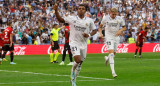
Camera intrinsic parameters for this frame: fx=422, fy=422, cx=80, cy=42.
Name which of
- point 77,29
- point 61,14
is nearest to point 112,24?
point 77,29

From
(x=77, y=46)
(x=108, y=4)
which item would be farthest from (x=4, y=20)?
(x=77, y=46)

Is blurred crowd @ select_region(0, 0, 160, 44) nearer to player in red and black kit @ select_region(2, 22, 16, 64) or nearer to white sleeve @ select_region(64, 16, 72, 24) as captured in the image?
player in red and black kit @ select_region(2, 22, 16, 64)

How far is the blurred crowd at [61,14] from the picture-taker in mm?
41031

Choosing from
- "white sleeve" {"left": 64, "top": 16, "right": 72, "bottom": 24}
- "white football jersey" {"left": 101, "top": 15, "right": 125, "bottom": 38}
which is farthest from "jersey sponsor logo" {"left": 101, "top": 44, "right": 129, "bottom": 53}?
"white sleeve" {"left": 64, "top": 16, "right": 72, "bottom": 24}

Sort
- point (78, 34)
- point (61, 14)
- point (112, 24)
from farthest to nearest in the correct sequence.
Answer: point (61, 14)
point (112, 24)
point (78, 34)


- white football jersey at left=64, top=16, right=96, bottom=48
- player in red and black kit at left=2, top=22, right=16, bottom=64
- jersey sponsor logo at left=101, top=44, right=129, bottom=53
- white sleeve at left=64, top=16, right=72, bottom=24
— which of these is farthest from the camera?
jersey sponsor logo at left=101, top=44, right=129, bottom=53

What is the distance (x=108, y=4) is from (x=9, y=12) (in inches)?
516

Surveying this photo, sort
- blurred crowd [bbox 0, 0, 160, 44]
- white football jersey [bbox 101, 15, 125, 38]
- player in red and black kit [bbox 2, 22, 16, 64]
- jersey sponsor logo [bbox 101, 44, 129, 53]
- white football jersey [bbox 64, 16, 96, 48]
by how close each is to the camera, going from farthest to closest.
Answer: jersey sponsor logo [bbox 101, 44, 129, 53], blurred crowd [bbox 0, 0, 160, 44], player in red and black kit [bbox 2, 22, 16, 64], white football jersey [bbox 101, 15, 125, 38], white football jersey [bbox 64, 16, 96, 48]

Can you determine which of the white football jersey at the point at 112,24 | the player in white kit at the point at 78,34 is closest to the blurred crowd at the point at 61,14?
the white football jersey at the point at 112,24

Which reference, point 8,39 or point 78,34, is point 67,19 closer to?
point 78,34

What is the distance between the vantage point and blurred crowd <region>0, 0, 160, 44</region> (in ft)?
135

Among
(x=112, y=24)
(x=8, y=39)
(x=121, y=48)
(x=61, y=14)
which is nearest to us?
(x=112, y=24)

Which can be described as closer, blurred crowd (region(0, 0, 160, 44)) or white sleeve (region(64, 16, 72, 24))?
white sleeve (region(64, 16, 72, 24))

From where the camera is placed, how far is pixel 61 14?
4453 centimetres
